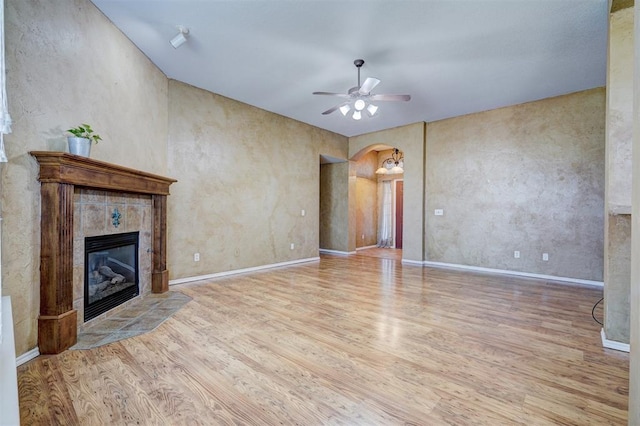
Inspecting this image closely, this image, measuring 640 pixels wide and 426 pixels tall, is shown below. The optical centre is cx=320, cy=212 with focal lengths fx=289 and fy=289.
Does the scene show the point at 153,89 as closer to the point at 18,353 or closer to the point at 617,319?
the point at 18,353

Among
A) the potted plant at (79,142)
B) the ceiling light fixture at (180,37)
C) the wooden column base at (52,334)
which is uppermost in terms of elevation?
the ceiling light fixture at (180,37)

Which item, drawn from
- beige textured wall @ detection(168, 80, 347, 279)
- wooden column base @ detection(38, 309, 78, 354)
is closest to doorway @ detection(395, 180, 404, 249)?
beige textured wall @ detection(168, 80, 347, 279)

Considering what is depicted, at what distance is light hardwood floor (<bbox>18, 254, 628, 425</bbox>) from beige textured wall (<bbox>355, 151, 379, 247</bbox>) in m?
5.12

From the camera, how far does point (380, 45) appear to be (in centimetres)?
324

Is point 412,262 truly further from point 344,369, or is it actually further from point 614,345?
point 344,369

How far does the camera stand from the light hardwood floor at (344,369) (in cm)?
159

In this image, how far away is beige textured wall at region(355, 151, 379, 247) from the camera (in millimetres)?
8469

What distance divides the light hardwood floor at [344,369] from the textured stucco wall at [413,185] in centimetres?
273

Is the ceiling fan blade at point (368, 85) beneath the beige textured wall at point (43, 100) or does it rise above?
above

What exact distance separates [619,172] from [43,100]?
15.0 feet

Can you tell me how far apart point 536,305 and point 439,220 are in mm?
2705

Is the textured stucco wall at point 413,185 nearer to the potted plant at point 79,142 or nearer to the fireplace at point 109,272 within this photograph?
the fireplace at point 109,272

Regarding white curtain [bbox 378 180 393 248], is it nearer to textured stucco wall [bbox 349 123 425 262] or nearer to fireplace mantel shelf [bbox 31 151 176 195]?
textured stucco wall [bbox 349 123 425 262]

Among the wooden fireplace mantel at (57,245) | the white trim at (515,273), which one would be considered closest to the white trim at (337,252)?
the white trim at (515,273)
